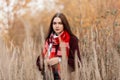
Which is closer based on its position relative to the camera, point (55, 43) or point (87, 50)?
point (55, 43)

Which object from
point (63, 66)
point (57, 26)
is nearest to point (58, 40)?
point (57, 26)

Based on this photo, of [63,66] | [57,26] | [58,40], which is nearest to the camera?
[63,66]

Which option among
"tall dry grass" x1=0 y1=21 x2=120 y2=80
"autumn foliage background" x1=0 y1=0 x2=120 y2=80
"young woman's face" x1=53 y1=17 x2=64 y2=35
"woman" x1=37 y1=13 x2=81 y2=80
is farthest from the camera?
"young woman's face" x1=53 y1=17 x2=64 y2=35

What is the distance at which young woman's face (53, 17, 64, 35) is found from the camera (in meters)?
3.21

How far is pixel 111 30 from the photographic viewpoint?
3.75 meters

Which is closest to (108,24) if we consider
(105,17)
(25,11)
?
(105,17)

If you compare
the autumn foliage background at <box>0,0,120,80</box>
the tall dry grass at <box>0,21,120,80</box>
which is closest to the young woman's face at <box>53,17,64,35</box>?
the autumn foliage background at <box>0,0,120,80</box>

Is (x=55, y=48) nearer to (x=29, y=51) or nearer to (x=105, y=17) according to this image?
(x=29, y=51)

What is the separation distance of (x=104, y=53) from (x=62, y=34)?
35 cm

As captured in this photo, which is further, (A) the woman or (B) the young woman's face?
(B) the young woman's face

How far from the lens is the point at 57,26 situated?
127 inches

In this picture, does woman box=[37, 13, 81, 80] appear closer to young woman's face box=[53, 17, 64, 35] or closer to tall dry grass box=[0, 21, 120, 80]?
young woman's face box=[53, 17, 64, 35]

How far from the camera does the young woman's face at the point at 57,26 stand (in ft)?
10.5

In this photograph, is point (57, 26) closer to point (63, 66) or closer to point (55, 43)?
point (55, 43)
